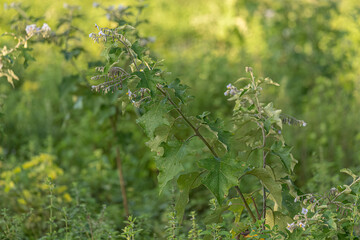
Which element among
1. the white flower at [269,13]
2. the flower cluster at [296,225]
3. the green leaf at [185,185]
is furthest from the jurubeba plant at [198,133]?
the white flower at [269,13]

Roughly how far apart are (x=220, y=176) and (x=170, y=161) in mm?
212

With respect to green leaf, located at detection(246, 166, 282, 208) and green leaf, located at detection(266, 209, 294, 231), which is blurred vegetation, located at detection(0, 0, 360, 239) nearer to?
green leaf, located at detection(266, 209, 294, 231)

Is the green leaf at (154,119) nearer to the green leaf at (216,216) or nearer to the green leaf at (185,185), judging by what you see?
the green leaf at (185,185)

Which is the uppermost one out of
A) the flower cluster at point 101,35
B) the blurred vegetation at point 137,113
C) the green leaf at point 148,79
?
the blurred vegetation at point 137,113

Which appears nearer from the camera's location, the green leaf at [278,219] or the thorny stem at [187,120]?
the thorny stem at [187,120]

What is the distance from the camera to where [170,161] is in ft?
7.27

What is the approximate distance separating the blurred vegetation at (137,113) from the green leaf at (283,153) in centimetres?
90

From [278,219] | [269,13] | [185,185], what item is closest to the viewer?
[185,185]

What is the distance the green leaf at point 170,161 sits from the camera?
2.18 m

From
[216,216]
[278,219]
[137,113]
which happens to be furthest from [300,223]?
[137,113]

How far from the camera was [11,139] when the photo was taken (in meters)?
4.79

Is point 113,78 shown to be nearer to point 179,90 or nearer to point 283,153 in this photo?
point 179,90

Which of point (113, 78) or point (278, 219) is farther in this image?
point (278, 219)

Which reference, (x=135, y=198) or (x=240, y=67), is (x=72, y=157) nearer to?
(x=135, y=198)
